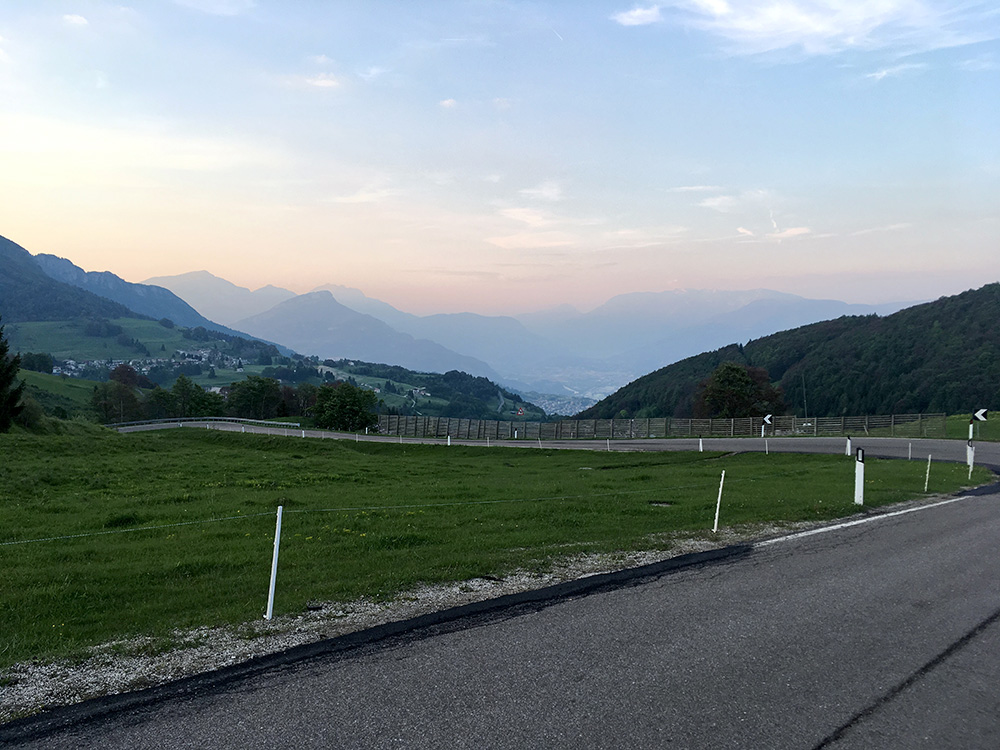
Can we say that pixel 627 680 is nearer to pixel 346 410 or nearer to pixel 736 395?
pixel 346 410

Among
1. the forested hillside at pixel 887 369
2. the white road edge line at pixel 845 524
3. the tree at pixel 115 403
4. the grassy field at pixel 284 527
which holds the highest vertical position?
the forested hillside at pixel 887 369

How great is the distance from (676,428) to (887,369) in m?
106

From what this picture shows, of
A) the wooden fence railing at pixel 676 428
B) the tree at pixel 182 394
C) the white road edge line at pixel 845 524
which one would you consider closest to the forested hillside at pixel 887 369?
the wooden fence railing at pixel 676 428

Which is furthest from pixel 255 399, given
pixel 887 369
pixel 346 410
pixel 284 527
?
pixel 887 369

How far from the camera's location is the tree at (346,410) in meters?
94.6

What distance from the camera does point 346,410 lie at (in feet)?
311

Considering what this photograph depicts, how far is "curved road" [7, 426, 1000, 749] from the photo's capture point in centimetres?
530

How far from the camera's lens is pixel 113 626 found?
793 cm

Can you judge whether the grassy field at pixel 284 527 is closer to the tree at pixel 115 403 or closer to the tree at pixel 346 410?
the tree at pixel 346 410

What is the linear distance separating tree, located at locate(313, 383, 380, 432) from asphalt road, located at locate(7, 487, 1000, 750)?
289 ft

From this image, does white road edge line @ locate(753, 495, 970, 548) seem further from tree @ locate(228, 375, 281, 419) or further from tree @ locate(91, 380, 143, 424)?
tree @ locate(91, 380, 143, 424)

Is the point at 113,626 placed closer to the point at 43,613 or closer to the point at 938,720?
the point at 43,613

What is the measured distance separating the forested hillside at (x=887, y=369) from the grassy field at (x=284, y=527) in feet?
333

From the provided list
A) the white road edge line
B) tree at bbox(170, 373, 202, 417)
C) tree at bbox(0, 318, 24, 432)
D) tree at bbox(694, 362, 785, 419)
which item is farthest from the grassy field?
tree at bbox(170, 373, 202, 417)
